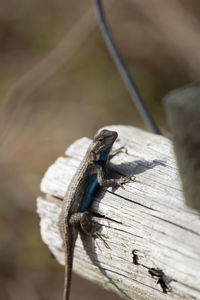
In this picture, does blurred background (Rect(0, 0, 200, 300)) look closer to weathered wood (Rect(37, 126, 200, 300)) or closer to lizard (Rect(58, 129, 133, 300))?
lizard (Rect(58, 129, 133, 300))

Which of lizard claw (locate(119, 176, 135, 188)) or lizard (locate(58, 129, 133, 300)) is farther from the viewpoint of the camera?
lizard (locate(58, 129, 133, 300))

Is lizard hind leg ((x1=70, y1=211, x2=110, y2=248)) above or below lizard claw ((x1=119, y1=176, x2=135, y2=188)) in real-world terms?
below

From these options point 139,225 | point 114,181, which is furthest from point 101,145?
point 139,225

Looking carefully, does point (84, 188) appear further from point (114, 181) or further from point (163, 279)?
point (163, 279)

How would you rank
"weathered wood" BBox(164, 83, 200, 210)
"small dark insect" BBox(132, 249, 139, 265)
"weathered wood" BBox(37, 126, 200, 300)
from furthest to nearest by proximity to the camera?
1. "small dark insect" BBox(132, 249, 139, 265)
2. "weathered wood" BBox(37, 126, 200, 300)
3. "weathered wood" BBox(164, 83, 200, 210)

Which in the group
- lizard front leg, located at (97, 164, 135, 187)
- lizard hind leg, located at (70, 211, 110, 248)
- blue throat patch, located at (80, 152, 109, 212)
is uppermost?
lizard front leg, located at (97, 164, 135, 187)

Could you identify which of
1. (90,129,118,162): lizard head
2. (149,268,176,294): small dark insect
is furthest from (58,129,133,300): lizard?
(149,268,176,294): small dark insect

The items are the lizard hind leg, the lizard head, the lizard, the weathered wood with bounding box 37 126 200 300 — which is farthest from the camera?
the lizard head
